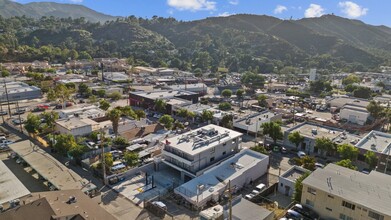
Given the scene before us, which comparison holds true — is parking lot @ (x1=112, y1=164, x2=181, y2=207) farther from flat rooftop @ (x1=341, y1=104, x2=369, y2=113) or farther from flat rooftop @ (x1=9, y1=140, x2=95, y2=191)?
flat rooftop @ (x1=341, y1=104, x2=369, y2=113)

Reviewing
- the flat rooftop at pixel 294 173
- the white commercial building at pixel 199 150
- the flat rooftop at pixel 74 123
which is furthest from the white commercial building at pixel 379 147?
the flat rooftop at pixel 74 123

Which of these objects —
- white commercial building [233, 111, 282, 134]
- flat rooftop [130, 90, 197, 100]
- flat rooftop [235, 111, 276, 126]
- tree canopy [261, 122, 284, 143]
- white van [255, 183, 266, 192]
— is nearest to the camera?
white van [255, 183, 266, 192]

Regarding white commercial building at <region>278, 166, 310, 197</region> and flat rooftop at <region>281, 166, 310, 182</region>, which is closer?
white commercial building at <region>278, 166, 310, 197</region>

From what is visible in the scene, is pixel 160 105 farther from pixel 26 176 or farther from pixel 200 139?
pixel 26 176

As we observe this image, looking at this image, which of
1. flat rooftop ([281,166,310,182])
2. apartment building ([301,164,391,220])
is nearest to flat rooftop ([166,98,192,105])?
flat rooftop ([281,166,310,182])

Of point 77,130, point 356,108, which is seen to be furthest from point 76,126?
point 356,108

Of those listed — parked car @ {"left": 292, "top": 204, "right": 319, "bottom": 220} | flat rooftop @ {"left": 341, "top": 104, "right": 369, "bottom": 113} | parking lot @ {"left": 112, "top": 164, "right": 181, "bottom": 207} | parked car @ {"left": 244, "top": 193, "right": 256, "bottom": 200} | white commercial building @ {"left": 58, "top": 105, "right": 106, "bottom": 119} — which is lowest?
parking lot @ {"left": 112, "top": 164, "right": 181, "bottom": 207}

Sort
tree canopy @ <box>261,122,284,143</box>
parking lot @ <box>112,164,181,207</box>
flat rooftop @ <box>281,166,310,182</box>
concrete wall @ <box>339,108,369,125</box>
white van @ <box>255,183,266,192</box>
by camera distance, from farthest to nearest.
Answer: concrete wall @ <box>339,108,369,125</box>, tree canopy @ <box>261,122,284,143</box>, flat rooftop @ <box>281,166,310,182</box>, white van @ <box>255,183,266,192</box>, parking lot @ <box>112,164,181,207</box>

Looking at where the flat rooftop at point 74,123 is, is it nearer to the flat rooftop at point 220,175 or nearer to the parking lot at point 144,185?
the parking lot at point 144,185
